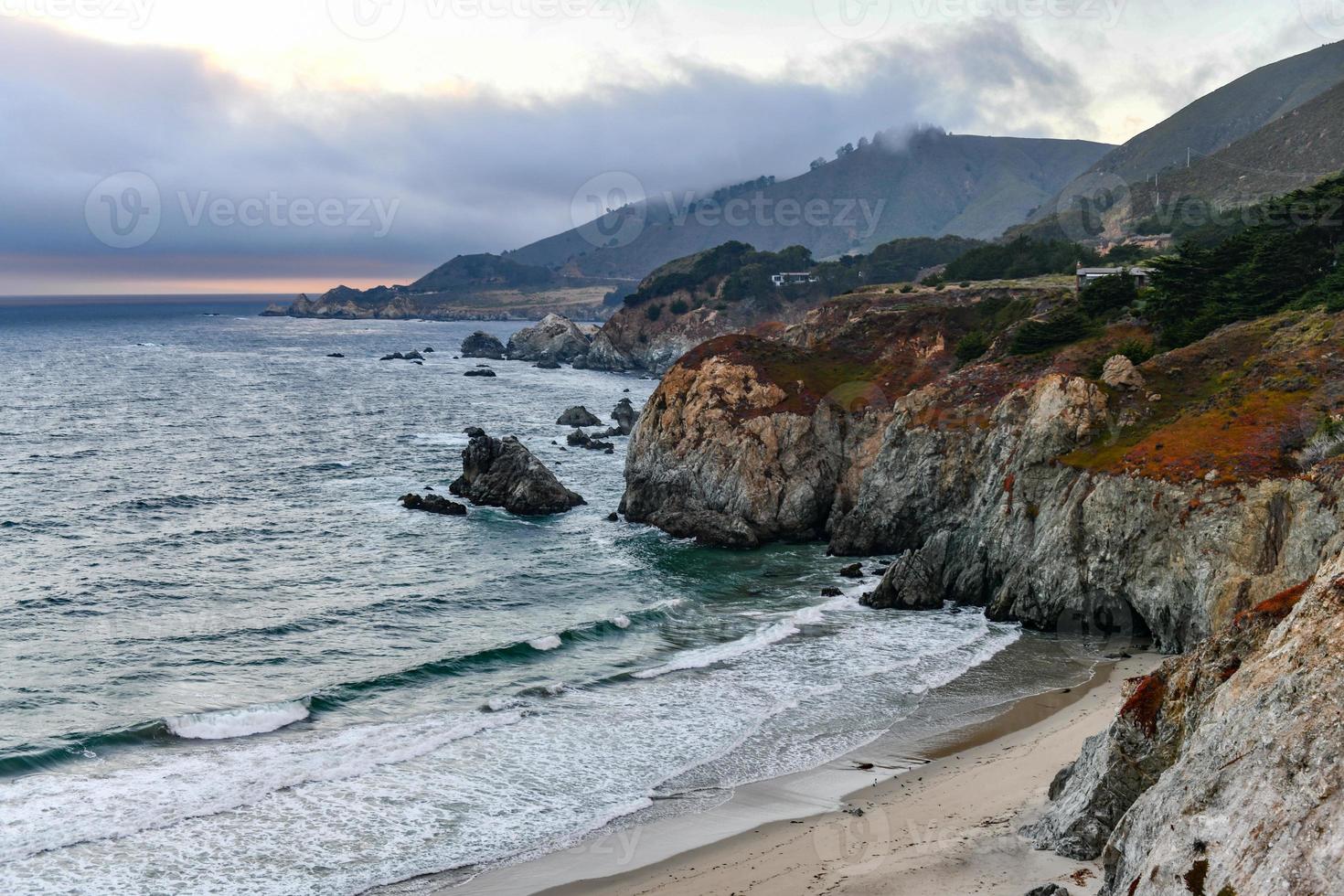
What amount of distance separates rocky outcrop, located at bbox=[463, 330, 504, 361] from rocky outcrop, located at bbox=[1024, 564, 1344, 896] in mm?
174283

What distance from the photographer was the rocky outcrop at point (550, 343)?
181 meters

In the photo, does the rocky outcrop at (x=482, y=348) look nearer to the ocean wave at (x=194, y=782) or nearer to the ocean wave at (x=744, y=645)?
the ocean wave at (x=744, y=645)

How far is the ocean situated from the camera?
966 inches

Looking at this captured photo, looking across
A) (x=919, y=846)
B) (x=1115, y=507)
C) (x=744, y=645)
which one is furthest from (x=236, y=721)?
(x=1115, y=507)

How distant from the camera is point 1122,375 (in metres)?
44.9

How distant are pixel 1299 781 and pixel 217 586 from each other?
4338 centimetres

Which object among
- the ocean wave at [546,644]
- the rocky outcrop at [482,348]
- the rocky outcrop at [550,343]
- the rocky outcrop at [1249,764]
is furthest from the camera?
the rocky outcrop at [482,348]

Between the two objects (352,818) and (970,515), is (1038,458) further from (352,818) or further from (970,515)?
(352,818)

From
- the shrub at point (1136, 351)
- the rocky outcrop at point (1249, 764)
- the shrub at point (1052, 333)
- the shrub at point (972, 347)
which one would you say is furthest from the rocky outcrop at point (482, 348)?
the rocky outcrop at point (1249, 764)

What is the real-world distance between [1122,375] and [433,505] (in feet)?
130

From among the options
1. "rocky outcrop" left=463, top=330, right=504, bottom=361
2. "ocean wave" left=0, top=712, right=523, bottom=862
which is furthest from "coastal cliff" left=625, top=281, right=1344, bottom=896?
"rocky outcrop" left=463, top=330, right=504, bottom=361

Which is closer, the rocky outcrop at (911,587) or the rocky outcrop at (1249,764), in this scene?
the rocky outcrop at (1249,764)

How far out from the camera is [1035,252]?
102812 millimetres

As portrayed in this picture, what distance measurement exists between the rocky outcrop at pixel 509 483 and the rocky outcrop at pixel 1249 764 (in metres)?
46.3
